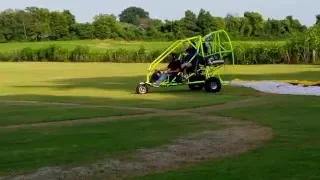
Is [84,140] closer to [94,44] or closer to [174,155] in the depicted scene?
[174,155]

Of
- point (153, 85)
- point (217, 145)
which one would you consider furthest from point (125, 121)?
point (153, 85)

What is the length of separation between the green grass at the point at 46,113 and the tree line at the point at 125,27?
97390 millimetres

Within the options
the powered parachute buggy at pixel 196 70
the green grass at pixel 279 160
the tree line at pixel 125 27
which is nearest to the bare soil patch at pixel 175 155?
the green grass at pixel 279 160

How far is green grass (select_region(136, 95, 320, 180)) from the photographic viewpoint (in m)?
11.0

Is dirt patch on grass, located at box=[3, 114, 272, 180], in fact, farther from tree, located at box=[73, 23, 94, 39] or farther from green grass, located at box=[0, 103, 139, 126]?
tree, located at box=[73, 23, 94, 39]

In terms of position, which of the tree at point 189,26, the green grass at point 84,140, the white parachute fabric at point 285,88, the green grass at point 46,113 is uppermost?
the tree at point 189,26

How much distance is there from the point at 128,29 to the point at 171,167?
129m

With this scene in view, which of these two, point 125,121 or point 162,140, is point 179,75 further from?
point 162,140

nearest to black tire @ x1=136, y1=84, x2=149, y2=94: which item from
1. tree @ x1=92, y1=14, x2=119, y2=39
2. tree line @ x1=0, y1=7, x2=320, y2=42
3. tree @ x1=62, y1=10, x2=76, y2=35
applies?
tree line @ x1=0, y1=7, x2=320, y2=42

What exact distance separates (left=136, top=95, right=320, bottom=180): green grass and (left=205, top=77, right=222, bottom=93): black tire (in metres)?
16.2

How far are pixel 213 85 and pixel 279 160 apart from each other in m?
25.8

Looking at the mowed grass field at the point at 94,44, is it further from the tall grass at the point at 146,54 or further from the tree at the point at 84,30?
the tree at the point at 84,30

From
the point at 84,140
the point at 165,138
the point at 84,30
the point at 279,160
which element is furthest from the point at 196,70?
the point at 84,30

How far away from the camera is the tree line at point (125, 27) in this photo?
130875mm
